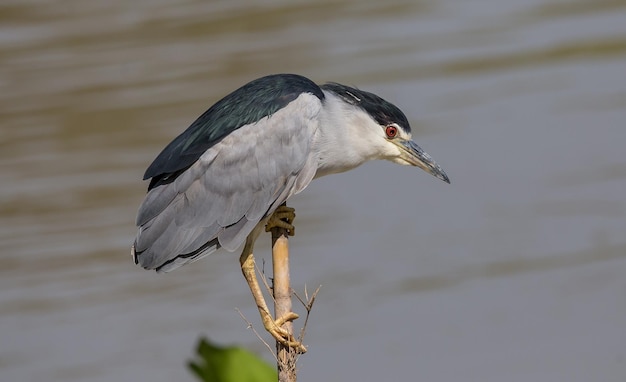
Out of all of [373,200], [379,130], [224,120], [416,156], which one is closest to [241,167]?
[224,120]

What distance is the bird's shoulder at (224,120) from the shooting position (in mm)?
4887

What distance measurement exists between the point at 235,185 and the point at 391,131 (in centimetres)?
66

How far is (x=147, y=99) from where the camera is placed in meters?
10.6

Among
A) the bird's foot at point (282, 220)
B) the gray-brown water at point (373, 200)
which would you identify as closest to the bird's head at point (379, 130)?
the bird's foot at point (282, 220)

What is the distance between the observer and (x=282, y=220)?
16.2 ft

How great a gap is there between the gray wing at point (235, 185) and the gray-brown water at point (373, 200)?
2442 millimetres

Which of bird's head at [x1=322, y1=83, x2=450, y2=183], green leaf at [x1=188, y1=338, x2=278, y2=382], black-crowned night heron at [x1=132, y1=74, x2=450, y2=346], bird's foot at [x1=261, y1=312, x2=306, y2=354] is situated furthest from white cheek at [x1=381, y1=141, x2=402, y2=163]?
green leaf at [x1=188, y1=338, x2=278, y2=382]

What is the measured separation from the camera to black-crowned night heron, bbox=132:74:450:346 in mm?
4859

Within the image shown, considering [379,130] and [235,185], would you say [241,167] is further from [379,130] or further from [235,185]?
[379,130]

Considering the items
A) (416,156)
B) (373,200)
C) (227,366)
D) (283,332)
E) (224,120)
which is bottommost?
(373,200)

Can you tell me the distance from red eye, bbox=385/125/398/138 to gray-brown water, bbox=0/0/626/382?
239 cm

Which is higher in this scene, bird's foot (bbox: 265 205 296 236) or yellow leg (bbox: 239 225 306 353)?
bird's foot (bbox: 265 205 296 236)

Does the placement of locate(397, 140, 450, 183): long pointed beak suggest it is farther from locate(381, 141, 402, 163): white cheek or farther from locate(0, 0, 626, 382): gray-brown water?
locate(0, 0, 626, 382): gray-brown water

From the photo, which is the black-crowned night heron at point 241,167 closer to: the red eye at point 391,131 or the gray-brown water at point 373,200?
the red eye at point 391,131
